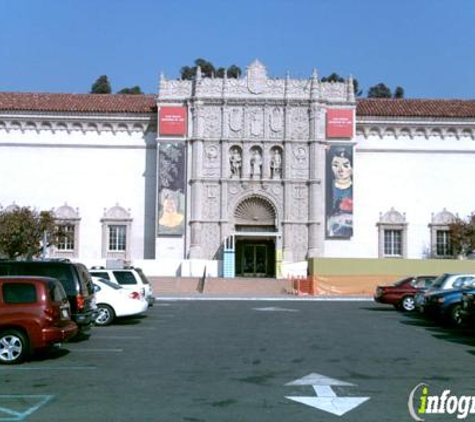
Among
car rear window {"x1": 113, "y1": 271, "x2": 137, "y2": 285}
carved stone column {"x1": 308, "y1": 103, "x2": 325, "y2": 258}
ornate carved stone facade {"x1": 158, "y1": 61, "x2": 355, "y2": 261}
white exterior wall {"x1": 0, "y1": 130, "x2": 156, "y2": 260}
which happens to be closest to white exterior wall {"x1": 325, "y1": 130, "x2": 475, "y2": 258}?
carved stone column {"x1": 308, "y1": 103, "x2": 325, "y2": 258}

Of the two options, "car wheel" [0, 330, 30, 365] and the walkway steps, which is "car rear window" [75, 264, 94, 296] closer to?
"car wheel" [0, 330, 30, 365]

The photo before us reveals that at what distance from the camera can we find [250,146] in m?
51.5

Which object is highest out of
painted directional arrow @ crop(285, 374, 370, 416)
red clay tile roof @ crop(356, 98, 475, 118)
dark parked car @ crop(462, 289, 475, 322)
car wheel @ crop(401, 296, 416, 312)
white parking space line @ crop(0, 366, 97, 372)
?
red clay tile roof @ crop(356, 98, 475, 118)

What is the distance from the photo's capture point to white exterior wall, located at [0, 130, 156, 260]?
52500 millimetres

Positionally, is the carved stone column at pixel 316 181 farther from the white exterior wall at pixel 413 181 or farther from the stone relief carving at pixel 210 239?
the stone relief carving at pixel 210 239

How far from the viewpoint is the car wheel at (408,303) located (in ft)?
98.4

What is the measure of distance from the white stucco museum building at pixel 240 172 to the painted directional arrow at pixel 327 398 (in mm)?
37685

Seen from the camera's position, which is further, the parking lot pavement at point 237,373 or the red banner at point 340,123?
the red banner at point 340,123

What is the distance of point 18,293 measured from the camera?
47.2ft

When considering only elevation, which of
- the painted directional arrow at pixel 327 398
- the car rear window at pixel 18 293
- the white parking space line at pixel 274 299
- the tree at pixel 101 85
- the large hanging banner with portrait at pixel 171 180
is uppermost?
the tree at pixel 101 85

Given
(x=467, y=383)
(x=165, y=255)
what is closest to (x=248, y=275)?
(x=165, y=255)

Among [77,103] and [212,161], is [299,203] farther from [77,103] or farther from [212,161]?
[77,103]

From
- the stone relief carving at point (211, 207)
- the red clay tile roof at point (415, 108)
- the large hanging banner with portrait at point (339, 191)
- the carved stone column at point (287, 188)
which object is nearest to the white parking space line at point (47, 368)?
the carved stone column at point (287, 188)

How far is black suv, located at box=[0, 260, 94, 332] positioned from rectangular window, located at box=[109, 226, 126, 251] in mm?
34396
